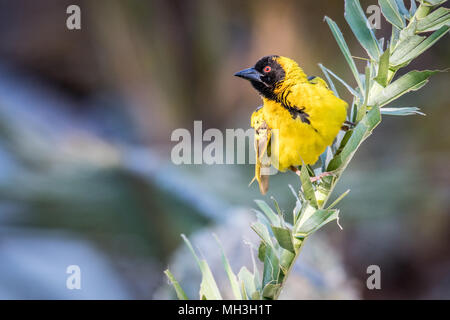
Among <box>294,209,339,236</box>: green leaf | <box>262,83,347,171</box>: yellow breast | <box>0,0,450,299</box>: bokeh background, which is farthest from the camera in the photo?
<box>0,0,450,299</box>: bokeh background

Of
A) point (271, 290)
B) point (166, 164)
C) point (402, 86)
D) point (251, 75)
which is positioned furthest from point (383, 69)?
point (166, 164)

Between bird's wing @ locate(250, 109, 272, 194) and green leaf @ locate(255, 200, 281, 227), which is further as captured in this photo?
bird's wing @ locate(250, 109, 272, 194)

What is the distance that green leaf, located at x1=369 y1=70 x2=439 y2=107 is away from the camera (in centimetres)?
21

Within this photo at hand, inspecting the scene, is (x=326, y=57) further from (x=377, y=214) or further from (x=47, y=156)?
(x=47, y=156)

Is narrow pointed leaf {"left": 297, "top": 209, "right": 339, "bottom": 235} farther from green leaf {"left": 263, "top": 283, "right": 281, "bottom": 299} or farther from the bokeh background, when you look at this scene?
the bokeh background

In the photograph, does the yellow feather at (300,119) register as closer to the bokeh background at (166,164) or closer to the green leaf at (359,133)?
the green leaf at (359,133)

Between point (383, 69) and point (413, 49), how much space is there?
2 centimetres

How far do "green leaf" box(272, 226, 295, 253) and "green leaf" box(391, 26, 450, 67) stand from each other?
0.31 ft

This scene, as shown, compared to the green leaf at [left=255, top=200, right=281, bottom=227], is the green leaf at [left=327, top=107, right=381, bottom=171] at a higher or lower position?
higher

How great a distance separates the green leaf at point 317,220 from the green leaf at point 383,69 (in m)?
0.07

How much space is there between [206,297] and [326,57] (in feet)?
3.69

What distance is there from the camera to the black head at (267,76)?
0.41m

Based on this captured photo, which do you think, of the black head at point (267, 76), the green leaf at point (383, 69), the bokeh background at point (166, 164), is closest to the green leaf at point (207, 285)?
the green leaf at point (383, 69)

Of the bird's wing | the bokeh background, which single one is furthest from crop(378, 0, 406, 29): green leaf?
the bokeh background
